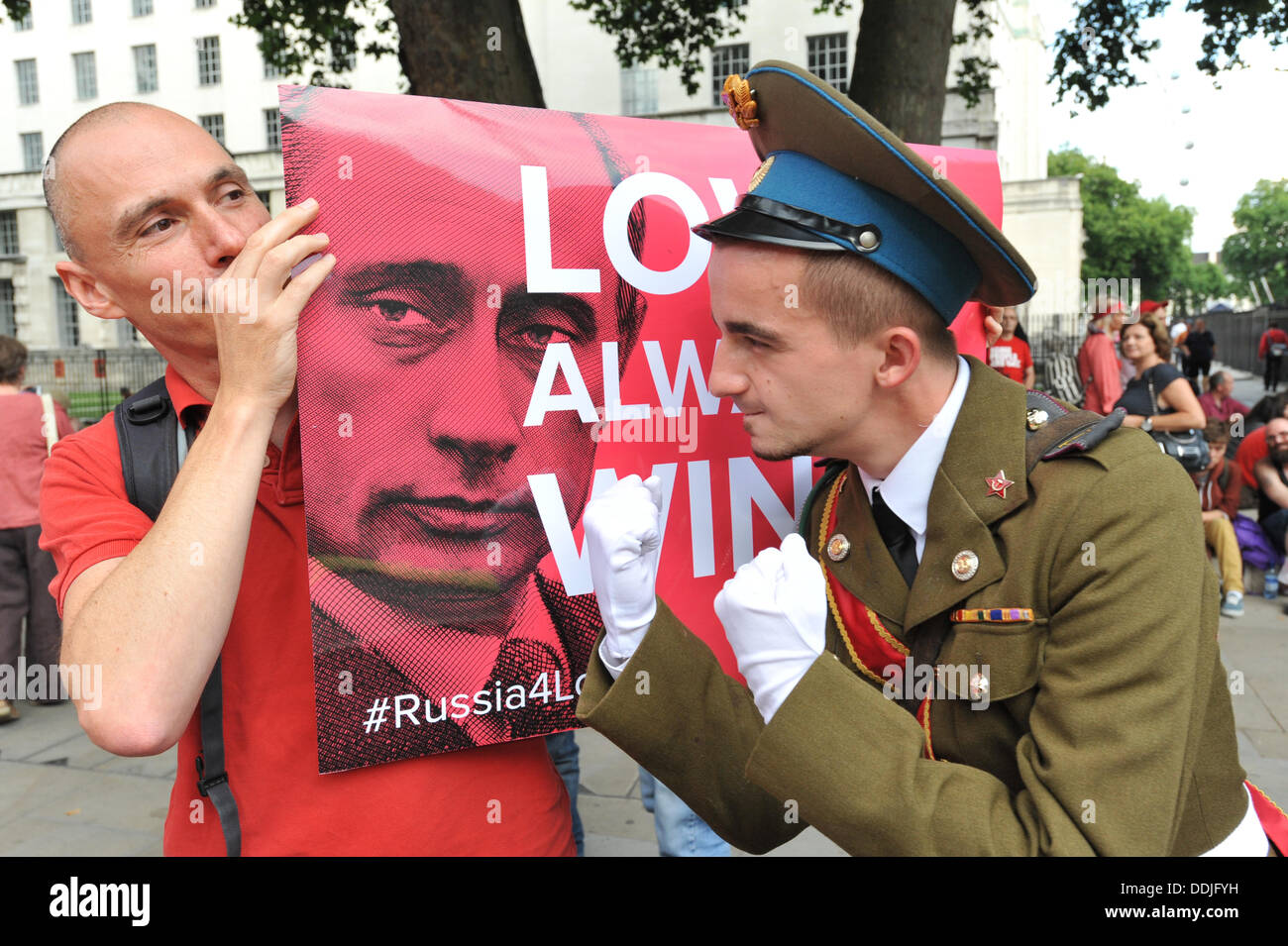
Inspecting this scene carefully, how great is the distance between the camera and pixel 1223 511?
8.16 metres

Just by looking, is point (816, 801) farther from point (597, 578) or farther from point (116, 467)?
point (116, 467)

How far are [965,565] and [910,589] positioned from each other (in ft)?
0.44

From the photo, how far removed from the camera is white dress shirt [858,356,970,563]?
1.70 metres

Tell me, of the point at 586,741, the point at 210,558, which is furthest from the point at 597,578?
the point at 586,741

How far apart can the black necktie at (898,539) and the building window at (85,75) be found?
168ft

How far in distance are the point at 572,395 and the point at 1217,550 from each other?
7432 mm

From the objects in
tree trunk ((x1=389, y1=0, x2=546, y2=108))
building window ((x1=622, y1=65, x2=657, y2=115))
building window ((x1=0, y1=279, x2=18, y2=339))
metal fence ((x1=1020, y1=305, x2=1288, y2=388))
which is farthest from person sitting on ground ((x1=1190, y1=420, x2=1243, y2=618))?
building window ((x1=0, y1=279, x2=18, y2=339))

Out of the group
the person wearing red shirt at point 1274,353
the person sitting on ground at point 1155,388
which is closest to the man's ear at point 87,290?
the person sitting on ground at point 1155,388

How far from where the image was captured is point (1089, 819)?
1284 mm

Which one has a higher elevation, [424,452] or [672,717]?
[424,452]

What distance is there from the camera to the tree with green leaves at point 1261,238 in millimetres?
76938

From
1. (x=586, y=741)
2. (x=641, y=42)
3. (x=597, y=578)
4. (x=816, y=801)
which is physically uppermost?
(x=641, y=42)

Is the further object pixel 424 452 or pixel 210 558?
pixel 424 452

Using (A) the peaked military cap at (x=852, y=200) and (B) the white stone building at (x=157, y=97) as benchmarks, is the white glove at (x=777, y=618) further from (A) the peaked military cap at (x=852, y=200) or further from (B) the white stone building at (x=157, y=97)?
(B) the white stone building at (x=157, y=97)
